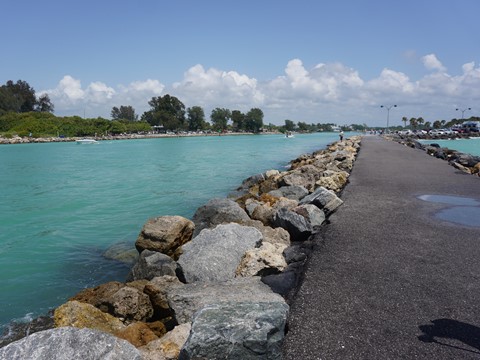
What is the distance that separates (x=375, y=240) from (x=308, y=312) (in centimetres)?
265

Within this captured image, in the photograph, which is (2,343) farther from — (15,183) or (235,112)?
(235,112)

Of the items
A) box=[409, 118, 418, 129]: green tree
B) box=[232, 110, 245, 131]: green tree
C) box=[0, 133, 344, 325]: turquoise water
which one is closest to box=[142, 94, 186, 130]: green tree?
box=[232, 110, 245, 131]: green tree

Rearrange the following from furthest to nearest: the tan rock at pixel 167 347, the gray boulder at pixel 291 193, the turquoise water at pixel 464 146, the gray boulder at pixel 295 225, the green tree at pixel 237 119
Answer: the green tree at pixel 237 119 → the turquoise water at pixel 464 146 → the gray boulder at pixel 291 193 → the gray boulder at pixel 295 225 → the tan rock at pixel 167 347

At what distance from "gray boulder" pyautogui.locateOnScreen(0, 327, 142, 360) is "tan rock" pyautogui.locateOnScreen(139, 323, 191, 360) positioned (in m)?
0.30

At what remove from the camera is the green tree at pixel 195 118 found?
139712mm

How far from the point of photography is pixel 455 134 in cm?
7162

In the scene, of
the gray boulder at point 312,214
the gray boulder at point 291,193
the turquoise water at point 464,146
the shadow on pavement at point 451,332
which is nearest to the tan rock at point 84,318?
the shadow on pavement at point 451,332

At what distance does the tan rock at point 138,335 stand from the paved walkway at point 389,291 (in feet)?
4.87

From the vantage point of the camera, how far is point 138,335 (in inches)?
155

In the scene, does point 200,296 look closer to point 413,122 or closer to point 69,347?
point 69,347

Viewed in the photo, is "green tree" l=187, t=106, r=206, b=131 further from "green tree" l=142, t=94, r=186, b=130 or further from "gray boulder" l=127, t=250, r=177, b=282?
"gray boulder" l=127, t=250, r=177, b=282

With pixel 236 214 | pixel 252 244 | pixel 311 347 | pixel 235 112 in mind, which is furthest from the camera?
pixel 235 112

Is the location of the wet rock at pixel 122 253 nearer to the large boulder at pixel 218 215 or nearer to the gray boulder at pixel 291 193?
the large boulder at pixel 218 215

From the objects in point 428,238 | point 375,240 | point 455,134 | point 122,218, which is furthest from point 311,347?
point 455,134
